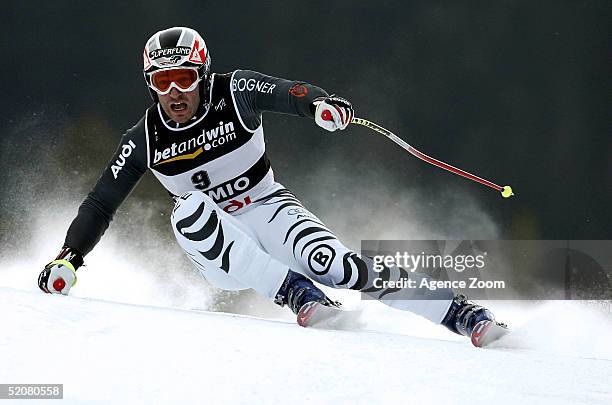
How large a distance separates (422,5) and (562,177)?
1.73m

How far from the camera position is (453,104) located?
240 inches

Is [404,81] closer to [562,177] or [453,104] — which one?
[453,104]

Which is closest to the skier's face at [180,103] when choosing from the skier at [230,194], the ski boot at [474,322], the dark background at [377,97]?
the skier at [230,194]

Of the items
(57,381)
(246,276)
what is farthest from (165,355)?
(246,276)

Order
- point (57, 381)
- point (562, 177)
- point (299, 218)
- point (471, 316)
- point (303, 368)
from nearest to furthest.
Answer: point (57, 381) < point (303, 368) < point (471, 316) < point (299, 218) < point (562, 177)

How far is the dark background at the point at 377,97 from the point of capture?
604cm

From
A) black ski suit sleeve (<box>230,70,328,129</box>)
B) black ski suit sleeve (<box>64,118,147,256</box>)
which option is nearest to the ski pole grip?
black ski suit sleeve (<box>64,118,147,256</box>)

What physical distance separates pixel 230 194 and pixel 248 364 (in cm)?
155

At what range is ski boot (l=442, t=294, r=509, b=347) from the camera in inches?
109

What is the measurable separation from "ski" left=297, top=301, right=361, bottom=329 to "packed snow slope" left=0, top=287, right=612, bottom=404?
145 millimetres

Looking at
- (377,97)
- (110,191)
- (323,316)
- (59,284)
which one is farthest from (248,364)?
(377,97)

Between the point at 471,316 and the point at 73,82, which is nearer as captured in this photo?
the point at 471,316

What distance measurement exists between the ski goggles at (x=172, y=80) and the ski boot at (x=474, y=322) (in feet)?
4.70

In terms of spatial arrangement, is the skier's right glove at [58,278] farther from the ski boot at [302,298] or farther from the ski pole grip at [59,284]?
the ski boot at [302,298]
